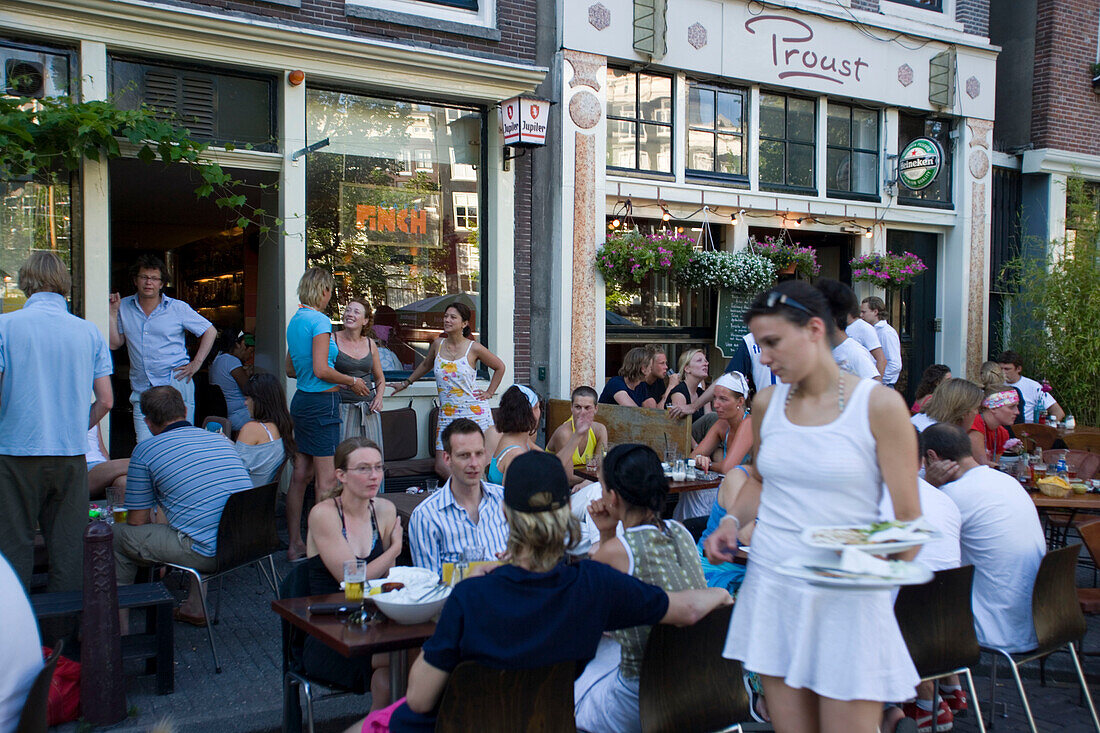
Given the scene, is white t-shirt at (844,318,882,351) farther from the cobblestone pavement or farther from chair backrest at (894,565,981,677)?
chair backrest at (894,565,981,677)

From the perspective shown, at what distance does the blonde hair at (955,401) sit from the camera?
5.93 meters

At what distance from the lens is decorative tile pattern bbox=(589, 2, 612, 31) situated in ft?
31.9

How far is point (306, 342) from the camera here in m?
7.01

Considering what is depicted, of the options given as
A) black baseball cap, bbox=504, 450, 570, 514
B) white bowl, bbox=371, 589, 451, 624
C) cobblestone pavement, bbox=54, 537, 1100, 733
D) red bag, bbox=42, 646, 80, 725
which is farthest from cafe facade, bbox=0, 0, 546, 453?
black baseball cap, bbox=504, 450, 570, 514

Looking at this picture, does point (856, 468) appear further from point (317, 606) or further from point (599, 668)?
point (317, 606)

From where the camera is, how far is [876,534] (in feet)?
8.26

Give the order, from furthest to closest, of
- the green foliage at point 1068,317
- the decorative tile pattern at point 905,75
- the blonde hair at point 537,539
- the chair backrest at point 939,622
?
the decorative tile pattern at point 905,75, the green foliage at point 1068,317, the chair backrest at point 939,622, the blonde hair at point 537,539

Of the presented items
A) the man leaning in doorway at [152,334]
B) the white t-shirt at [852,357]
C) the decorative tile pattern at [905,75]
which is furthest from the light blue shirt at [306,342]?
the decorative tile pattern at [905,75]

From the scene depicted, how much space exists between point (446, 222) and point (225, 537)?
187 inches

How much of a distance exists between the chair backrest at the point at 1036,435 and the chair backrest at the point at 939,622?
545cm

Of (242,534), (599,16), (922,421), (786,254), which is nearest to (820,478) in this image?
(242,534)

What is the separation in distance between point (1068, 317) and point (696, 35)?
19.3 ft

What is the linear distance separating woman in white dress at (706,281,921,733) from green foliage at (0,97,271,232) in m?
5.62

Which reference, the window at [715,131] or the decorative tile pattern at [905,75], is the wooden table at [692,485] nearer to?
the window at [715,131]
